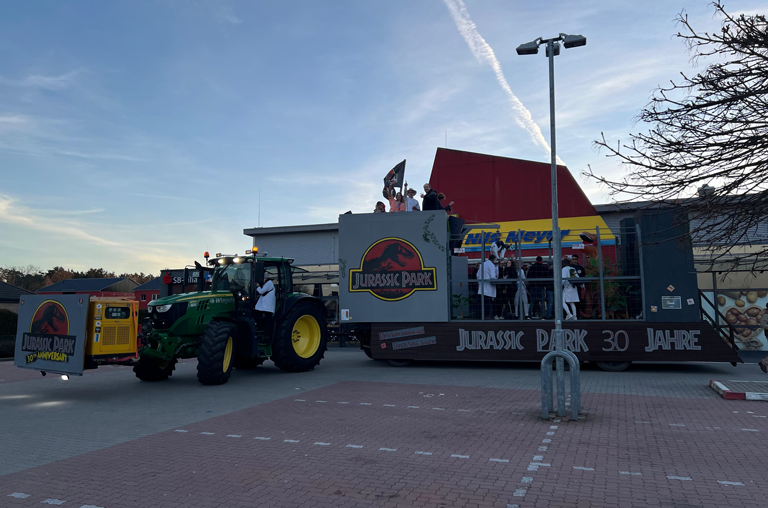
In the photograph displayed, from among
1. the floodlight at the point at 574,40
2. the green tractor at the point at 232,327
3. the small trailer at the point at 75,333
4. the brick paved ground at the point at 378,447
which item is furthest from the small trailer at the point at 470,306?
the small trailer at the point at 75,333

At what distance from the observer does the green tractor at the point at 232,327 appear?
442 inches

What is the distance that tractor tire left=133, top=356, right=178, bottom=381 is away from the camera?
12242mm

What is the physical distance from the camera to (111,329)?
1028cm

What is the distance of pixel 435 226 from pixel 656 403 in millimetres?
6867

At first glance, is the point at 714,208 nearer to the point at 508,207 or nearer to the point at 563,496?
the point at 563,496

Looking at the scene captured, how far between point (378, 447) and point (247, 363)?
8.55 m

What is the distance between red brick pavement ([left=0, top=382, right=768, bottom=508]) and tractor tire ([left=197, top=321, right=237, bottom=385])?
2.57m

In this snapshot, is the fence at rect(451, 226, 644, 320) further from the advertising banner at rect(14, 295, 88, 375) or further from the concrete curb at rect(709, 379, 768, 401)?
the advertising banner at rect(14, 295, 88, 375)

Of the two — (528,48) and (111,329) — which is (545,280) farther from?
(111,329)

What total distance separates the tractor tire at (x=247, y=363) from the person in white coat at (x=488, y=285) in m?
5.86

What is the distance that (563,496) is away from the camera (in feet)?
15.8

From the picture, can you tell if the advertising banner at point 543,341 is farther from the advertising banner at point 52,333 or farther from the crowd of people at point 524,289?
the advertising banner at point 52,333

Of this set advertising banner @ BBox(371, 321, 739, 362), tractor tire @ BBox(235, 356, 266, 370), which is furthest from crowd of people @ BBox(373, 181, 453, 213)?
tractor tire @ BBox(235, 356, 266, 370)

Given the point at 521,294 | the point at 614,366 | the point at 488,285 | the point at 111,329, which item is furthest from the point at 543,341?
the point at 111,329
